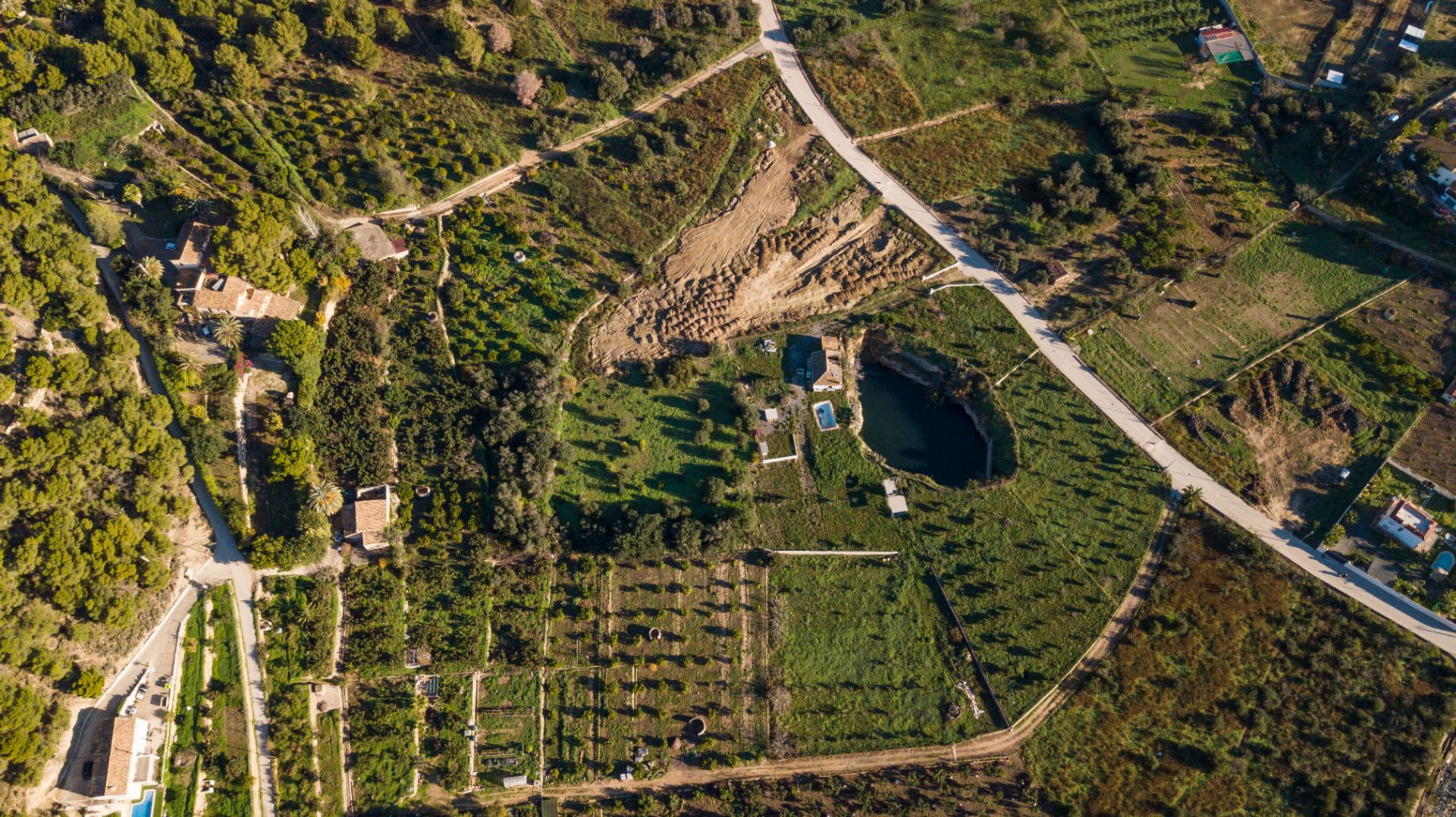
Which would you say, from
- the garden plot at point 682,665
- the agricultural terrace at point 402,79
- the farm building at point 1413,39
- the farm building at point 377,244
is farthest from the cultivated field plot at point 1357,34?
the farm building at point 377,244

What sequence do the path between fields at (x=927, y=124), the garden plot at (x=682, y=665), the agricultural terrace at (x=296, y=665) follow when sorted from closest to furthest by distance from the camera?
1. the agricultural terrace at (x=296, y=665)
2. the garden plot at (x=682, y=665)
3. the path between fields at (x=927, y=124)

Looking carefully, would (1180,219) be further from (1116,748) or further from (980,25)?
(1116,748)

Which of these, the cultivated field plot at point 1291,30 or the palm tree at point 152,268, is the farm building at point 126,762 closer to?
the palm tree at point 152,268

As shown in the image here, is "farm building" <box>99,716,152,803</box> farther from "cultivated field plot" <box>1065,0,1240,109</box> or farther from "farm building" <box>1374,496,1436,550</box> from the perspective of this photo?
"cultivated field plot" <box>1065,0,1240,109</box>

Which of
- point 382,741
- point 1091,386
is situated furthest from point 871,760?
point 382,741

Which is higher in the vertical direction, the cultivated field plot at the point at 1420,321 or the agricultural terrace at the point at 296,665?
the cultivated field plot at the point at 1420,321

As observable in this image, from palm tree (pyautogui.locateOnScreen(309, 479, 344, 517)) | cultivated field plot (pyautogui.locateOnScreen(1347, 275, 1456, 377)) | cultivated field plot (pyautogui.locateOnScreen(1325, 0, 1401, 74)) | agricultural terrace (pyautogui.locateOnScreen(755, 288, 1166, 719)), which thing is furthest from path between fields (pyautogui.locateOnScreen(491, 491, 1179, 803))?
cultivated field plot (pyautogui.locateOnScreen(1325, 0, 1401, 74))

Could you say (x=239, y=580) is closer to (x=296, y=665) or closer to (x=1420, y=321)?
(x=296, y=665)
